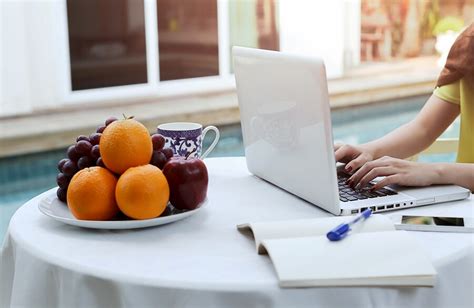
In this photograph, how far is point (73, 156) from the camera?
1270 mm

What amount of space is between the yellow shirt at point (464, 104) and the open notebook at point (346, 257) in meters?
0.82

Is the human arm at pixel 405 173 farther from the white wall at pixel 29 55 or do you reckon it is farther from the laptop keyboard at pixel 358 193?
the white wall at pixel 29 55

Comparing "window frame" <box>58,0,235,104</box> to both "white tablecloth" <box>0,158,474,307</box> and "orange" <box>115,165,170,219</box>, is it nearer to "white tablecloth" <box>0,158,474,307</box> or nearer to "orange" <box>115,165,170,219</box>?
"white tablecloth" <box>0,158,474,307</box>

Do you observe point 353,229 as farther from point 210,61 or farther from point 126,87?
point 210,61

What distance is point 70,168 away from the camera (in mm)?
1259

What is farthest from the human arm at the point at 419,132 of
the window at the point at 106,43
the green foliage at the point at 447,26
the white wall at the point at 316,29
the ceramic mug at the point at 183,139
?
the green foliage at the point at 447,26

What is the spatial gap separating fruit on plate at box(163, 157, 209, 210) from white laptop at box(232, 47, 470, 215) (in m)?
0.18


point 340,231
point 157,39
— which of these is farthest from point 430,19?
point 340,231

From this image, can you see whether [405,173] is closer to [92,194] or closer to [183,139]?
[183,139]

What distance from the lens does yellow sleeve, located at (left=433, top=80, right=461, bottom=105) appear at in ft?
6.04

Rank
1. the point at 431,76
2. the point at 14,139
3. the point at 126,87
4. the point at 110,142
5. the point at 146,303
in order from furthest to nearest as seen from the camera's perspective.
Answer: the point at 431,76
the point at 126,87
the point at 14,139
the point at 110,142
the point at 146,303

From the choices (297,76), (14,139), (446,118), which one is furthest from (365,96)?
(297,76)

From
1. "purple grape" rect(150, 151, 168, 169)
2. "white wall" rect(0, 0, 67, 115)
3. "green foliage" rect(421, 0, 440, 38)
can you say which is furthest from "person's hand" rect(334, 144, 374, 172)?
"green foliage" rect(421, 0, 440, 38)

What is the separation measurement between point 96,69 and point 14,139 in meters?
1.48
